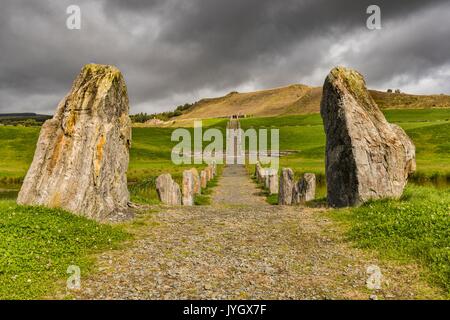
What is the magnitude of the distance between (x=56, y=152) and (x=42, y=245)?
462 centimetres

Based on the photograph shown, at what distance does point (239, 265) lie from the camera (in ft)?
35.2

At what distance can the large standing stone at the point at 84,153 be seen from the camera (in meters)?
14.0

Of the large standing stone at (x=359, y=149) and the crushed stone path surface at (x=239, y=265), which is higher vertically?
the large standing stone at (x=359, y=149)

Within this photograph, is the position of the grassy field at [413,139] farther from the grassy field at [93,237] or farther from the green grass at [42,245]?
the green grass at [42,245]

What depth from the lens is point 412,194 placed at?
17.6 metres

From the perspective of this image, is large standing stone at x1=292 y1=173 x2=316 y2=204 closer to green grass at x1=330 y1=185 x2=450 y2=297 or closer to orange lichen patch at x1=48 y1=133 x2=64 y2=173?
green grass at x1=330 y1=185 x2=450 y2=297

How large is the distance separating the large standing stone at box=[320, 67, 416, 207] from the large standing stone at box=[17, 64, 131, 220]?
32.6 ft

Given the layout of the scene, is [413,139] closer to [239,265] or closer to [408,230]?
[408,230]

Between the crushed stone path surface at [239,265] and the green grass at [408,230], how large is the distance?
1.57ft

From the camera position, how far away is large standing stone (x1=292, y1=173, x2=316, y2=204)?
74.8 feet

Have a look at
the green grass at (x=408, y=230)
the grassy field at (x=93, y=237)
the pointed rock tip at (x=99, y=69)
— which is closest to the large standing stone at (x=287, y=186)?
the grassy field at (x=93, y=237)

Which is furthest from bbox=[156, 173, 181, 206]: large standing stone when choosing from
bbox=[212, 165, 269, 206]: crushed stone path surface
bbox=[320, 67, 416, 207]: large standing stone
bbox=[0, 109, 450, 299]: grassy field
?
bbox=[320, 67, 416, 207]: large standing stone
